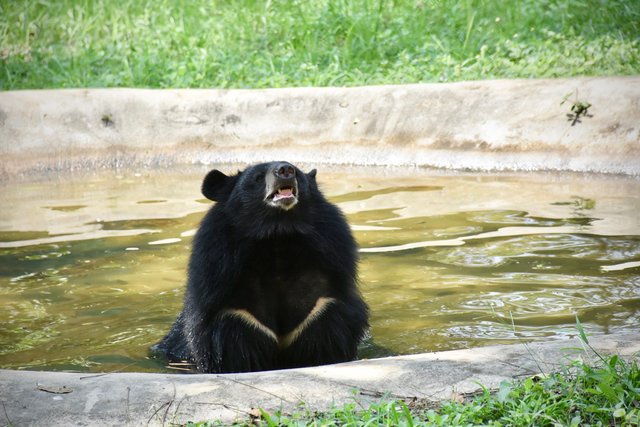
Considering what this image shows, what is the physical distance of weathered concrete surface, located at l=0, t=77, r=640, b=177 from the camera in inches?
324

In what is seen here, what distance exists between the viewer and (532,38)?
11.3 metres

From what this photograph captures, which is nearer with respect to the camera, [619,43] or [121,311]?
Result: [121,311]

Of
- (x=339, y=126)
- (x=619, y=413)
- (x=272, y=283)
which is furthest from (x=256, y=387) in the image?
(x=339, y=126)

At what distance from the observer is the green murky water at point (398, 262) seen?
4602 millimetres

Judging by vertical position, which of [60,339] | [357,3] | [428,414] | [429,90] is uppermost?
[357,3]

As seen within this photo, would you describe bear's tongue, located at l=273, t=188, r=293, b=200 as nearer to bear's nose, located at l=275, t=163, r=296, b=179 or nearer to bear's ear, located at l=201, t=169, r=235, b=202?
bear's nose, located at l=275, t=163, r=296, b=179

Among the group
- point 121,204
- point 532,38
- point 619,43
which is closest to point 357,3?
point 532,38

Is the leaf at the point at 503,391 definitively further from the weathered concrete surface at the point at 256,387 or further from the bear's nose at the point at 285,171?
the bear's nose at the point at 285,171

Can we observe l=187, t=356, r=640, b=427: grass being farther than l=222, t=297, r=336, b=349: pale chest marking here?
No

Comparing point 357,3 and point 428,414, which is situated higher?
point 357,3

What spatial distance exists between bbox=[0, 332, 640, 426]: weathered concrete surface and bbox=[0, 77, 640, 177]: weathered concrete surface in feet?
16.7

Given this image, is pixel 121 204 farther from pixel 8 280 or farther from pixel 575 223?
pixel 575 223

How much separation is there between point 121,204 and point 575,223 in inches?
136

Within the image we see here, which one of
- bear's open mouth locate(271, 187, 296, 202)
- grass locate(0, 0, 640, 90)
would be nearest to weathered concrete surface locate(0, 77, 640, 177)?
grass locate(0, 0, 640, 90)
